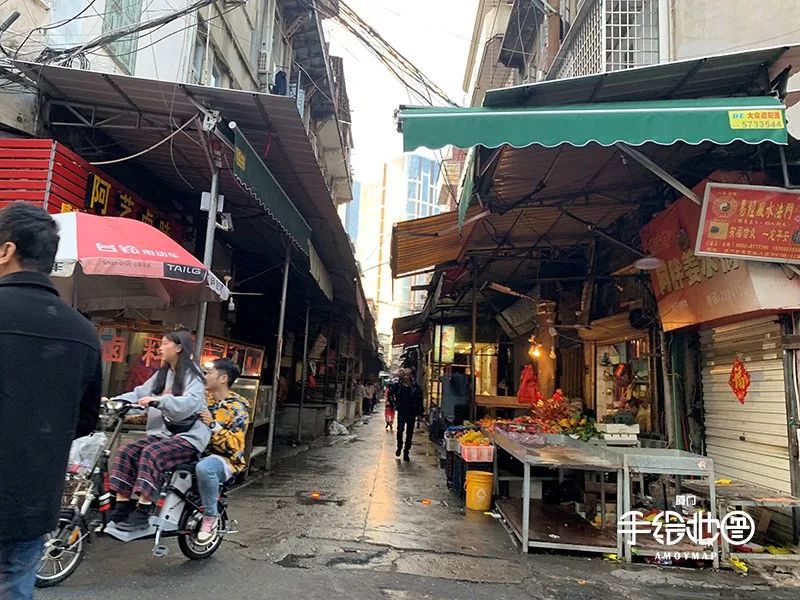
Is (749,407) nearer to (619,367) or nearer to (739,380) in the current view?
(739,380)

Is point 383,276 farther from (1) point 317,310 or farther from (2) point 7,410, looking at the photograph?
(2) point 7,410

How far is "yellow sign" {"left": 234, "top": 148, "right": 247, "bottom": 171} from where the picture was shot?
→ 21.1ft

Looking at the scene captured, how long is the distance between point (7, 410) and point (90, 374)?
0.34 meters

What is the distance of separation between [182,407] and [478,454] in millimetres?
4619

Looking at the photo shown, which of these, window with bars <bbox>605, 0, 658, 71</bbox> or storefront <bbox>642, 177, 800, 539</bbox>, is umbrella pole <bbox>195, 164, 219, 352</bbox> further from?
window with bars <bbox>605, 0, 658, 71</bbox>

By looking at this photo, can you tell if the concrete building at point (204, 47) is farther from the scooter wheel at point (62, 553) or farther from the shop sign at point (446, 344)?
the shop sign at point (446, 344)

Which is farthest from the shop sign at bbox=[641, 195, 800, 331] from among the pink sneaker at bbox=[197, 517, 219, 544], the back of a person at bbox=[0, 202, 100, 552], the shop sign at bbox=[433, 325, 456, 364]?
the shop sign at bbox=[433, 325, 456, 364]

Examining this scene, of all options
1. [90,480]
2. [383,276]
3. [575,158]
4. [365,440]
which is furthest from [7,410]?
[383,276]

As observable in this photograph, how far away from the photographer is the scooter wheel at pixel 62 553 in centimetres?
396

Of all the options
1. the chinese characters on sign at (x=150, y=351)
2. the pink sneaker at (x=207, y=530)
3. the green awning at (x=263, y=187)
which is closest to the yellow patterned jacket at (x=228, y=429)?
the pink sneaker at (x=207, y=530)

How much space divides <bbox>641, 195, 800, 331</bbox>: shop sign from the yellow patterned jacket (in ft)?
17.0

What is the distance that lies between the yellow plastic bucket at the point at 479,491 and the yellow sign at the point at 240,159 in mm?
4997

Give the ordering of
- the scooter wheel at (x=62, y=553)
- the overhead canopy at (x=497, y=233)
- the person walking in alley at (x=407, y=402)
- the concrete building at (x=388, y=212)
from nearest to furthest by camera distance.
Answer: the scooter wheel at (x=62, y=553)
the overhead canopy at (x=497, y=233)
the person walking in alley at (x=407, y=402)
the concrete building at (x=388, y=212)

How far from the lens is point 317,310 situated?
17688mm
